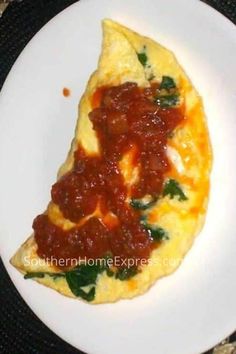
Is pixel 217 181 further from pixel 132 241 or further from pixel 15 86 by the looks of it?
pixel 15 86

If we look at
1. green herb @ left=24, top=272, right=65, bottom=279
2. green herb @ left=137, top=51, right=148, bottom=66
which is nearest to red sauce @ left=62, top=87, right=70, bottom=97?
green herb @ left=137, top=51, right=148, bottom=66

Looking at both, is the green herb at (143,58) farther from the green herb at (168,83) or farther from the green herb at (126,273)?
the green herb at (126,273)

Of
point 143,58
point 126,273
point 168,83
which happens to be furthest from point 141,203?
point 143,58

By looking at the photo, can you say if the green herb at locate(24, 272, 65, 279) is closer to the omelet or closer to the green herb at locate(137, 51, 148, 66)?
the omelet

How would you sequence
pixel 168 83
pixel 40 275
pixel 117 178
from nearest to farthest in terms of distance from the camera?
1. pixel 117 178
2. pixel 168 83
3. pixel 40 275

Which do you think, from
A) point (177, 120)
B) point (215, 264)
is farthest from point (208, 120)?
point (215, 264)

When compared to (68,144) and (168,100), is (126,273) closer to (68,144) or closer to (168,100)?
(68,144)

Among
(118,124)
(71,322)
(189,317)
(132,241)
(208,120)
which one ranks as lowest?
(71,322)
